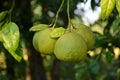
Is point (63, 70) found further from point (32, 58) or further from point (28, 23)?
point (28, 23)

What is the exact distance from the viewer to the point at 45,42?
1.13 meters

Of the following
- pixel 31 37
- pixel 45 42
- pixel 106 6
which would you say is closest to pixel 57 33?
pixel 45 42

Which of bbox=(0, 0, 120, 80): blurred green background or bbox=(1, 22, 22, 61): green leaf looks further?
bbox=(0, 0, 120, 80): blurred green background

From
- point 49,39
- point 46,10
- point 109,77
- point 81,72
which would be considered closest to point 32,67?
point 46,10

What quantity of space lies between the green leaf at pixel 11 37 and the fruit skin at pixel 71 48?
0.12 meters

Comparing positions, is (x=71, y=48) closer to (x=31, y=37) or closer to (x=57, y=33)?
(x=57, y=33)

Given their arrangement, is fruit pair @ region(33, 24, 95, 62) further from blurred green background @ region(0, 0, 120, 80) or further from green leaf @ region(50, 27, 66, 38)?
blurred green background @ region(0, 0, 120, 80)

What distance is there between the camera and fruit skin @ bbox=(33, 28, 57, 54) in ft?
3.70

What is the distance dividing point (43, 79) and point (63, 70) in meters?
2.03

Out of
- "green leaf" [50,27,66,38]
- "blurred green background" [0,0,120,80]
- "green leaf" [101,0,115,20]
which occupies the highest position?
"green leaf" [101,0,115,20]

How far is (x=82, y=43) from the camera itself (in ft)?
3.54

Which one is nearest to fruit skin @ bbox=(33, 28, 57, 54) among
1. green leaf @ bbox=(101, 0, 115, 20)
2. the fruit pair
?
the fruit pair

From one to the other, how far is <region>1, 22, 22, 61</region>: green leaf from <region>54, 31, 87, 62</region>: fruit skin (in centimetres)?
12

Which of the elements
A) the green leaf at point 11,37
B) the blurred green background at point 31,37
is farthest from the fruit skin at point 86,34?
the blurred green background at point 31,37
